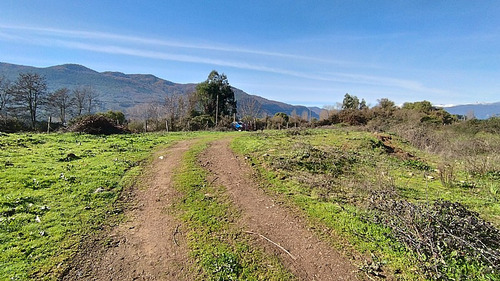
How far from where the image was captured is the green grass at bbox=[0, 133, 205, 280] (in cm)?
376

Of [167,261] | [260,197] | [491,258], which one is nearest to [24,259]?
[167,261]

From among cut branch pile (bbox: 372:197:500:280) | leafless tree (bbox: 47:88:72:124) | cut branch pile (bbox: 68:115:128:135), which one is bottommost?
cut branch pile (bbox: 372:197:500:280)

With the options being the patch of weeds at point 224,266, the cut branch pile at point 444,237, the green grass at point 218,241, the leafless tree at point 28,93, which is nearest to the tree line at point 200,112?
the leafless tree at point 28,93

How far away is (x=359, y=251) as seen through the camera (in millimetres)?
4219

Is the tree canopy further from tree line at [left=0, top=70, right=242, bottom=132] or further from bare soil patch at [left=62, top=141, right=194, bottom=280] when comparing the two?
bare soil patch at [left=62, top=141, right=194, bottom=280]

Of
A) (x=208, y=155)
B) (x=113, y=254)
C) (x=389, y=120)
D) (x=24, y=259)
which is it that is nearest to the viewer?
(x=24, y=259)

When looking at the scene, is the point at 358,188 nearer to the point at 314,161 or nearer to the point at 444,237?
the point at 314,161

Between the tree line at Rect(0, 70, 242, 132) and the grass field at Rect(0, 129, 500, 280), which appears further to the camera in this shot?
the tree line at Rect(0, 70, 242, 132)

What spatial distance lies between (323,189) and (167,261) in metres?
4.67

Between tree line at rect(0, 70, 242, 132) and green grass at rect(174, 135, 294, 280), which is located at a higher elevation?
tree line at rect(0, 70, 242, 132)

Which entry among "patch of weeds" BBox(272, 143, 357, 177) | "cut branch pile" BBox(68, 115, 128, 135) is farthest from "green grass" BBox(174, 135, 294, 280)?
"cut branch pile" BBox(68, 115, 128, 135)

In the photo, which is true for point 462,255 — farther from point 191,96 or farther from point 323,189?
point 191,96

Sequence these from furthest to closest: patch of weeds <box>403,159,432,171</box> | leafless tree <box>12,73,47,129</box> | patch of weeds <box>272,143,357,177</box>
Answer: leafless tree <box>12,73,47,129</box> < patch of weeds <box>403,159,432,171</box> < patch of weeds <box>272,143,357,177</box>

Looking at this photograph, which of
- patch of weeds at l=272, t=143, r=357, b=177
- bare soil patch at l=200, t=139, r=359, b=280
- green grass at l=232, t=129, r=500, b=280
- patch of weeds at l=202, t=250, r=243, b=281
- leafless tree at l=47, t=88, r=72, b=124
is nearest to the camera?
patch of weeds at l=202, t=250, r=243, b=281
